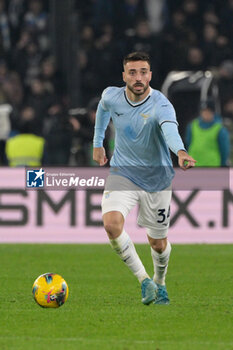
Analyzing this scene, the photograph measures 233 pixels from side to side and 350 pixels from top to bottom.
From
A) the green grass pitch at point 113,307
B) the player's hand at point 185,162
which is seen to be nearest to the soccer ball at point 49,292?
the green grass pitch at point 113,307

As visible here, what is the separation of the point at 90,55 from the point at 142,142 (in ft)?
34.2

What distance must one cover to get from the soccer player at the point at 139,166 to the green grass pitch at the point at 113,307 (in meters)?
0.46

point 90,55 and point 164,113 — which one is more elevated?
point 164,113

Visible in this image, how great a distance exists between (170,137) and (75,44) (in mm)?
9594

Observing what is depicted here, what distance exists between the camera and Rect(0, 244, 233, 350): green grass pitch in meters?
7.14

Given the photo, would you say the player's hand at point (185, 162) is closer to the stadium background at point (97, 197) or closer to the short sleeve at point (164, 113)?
the short sleeve at point (164, 113)

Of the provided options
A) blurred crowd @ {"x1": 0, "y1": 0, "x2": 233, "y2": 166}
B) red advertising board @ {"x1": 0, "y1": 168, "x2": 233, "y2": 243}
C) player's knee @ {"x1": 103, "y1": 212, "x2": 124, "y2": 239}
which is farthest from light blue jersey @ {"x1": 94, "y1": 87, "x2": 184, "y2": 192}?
blurred crowd @ {"x1": 0, "y1": 0, "x2": 233, "y2": 166}

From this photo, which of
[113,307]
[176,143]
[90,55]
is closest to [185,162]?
[176,143]

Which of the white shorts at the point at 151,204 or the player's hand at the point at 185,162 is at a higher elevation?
the player's hand at the point at 185,162

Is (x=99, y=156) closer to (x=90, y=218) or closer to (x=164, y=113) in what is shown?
(x=164, y=113)

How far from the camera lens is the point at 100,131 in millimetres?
9359

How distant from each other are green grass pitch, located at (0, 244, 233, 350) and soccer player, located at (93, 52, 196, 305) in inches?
18.0

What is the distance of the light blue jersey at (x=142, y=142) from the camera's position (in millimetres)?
8773

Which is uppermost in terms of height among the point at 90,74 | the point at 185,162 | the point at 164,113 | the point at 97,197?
the point at 164,113
